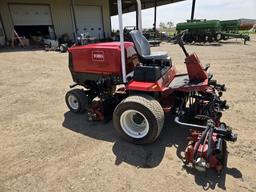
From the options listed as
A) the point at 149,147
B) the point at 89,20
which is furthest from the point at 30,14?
the point at 149,147

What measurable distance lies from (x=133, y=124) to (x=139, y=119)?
12 cm

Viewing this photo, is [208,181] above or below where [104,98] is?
below

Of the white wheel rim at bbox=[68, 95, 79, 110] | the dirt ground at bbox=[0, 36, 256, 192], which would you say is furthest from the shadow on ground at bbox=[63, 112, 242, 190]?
the white wheel rim at bbox=[68, 95, 79, 110]

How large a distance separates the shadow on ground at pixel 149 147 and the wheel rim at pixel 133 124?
174mm

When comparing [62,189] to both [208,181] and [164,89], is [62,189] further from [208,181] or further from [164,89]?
[164,89]

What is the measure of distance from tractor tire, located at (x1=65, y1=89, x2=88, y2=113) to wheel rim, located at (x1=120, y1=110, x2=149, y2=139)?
1234 millimetres

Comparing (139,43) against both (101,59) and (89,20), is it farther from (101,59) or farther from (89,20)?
(89,20)

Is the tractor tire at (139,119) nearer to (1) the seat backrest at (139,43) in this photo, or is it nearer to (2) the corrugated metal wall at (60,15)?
(1) the seat backrest at (139,43)

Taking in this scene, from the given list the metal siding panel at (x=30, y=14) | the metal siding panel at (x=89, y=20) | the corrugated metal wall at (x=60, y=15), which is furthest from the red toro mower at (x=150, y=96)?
the metal siding panel at (x=89, y=20)

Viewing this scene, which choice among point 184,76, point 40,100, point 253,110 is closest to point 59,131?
point 40,100

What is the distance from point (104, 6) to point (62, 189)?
61.6 ft

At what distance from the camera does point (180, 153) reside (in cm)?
292

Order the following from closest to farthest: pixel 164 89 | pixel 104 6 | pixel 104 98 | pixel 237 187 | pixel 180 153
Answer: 1. pixel 237 187
2. pixel 180 153
3. pixel 164 89
4. pixel 104 98
5. pixel 104 6

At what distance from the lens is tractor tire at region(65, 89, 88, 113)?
4.06 metres
